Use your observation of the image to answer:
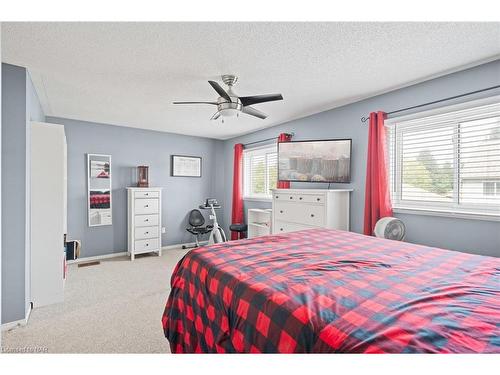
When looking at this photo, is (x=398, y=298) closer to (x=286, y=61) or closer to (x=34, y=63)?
(x=286, y=61)

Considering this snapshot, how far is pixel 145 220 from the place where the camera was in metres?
4.57

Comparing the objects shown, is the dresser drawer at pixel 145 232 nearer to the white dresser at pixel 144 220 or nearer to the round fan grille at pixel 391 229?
the white dresser at pixel 144 220

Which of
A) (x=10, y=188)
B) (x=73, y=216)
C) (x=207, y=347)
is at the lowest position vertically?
(x=207, y=347)

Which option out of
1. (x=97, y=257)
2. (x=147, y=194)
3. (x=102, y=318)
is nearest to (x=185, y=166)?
(x=147, y=194)

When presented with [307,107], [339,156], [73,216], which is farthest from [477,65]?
[73,216]

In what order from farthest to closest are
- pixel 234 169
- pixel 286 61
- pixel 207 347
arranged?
1. pixel 234 169
2. pixel 286 61
3. pixel 207 347

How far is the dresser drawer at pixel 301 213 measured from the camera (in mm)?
3262

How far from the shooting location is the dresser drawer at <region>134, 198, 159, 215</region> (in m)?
4.48

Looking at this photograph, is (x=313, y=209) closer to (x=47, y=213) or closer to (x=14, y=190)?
(x=47, y=213)

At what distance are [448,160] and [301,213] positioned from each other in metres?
1.69

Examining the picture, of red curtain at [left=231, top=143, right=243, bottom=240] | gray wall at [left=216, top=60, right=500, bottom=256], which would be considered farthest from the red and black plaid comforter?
red curtain at [left=231, top=143, right=243, bottom=240]

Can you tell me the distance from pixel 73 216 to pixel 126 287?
191 centimetres
